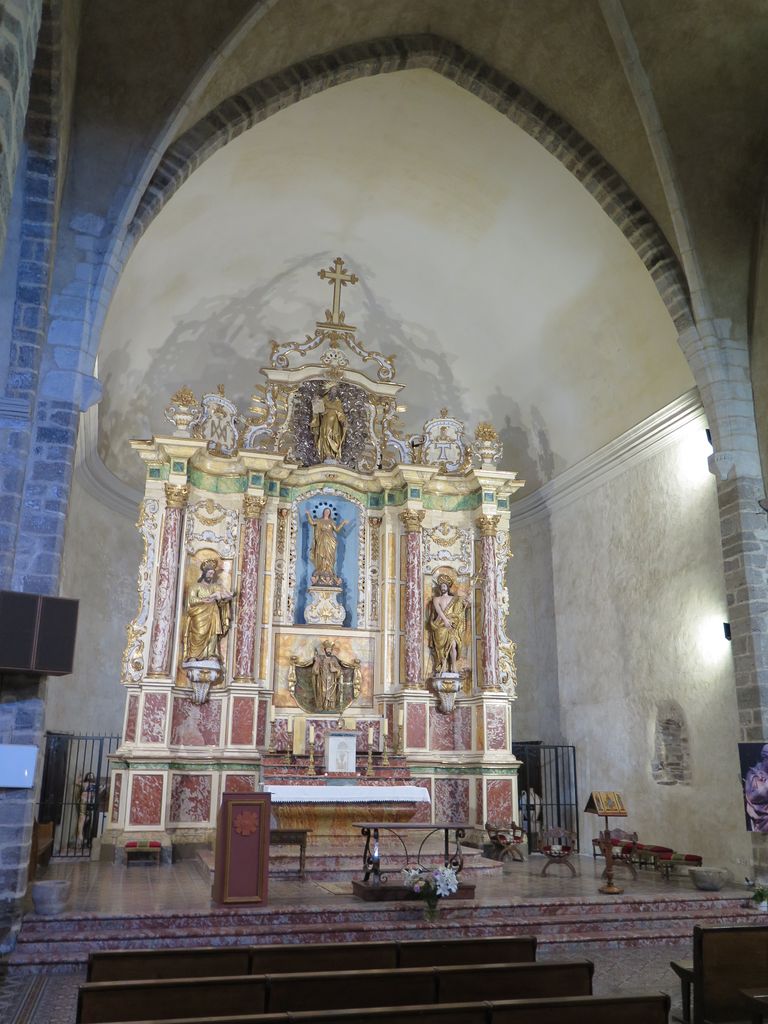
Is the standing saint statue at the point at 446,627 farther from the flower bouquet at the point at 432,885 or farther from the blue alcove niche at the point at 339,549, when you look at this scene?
the flower bouquet at the point at 432,885

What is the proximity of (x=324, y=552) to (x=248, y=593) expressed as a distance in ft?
4.77

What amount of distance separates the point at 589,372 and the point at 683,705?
561 centimetres

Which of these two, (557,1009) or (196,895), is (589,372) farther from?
(557,1009)

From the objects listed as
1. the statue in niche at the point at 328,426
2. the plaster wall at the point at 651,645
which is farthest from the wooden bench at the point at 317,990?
the statue in niche at the point at 328,426

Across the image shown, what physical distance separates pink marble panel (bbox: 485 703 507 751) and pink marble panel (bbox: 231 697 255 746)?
11.1ft

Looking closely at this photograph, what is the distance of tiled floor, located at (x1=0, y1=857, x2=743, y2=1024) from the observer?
21.3 ft

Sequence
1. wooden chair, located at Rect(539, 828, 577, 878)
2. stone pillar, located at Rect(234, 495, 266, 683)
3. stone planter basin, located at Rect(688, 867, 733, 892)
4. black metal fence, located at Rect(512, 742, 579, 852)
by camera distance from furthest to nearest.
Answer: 1. black metal fence, located at Rect(512, 742, 579, 852)
2. stone pillar, located at Rect(234, 495, 266, 683)
3. wooden chair, located at Rect(539, 828, 577, 878)
4. stone planter basin, located at Rect(688, 867, 733, 892)

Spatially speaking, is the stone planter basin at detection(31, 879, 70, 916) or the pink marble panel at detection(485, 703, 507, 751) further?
the pink marble panel at detection(485, 703, 507, 751)

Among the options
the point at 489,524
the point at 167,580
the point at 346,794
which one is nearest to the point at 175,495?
the point at 167,580

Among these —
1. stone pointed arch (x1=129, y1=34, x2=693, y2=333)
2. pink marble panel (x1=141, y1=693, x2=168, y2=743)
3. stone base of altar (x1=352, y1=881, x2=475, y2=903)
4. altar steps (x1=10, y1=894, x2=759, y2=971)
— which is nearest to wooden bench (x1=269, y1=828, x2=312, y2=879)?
stone base of altar (x1=352, y1=881, x2=475, y2=903)

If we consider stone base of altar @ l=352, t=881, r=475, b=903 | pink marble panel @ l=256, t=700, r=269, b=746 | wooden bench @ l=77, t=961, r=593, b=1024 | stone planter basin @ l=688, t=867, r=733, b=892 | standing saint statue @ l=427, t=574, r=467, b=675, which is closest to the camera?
wooden bench @ l=77, t=961, r=593, b=1024

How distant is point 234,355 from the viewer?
17.0 m

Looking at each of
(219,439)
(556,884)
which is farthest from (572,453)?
(556,884)

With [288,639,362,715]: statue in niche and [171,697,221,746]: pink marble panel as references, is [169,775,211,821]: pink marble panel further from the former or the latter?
[288,639,362,715]: statue in niche
